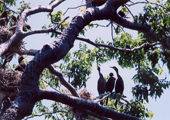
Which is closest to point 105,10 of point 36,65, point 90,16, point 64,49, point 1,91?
point 90,16

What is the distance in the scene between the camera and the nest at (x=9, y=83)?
4.95 meters

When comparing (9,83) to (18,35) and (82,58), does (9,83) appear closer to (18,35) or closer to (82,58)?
(18,35)

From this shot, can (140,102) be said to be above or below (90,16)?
below

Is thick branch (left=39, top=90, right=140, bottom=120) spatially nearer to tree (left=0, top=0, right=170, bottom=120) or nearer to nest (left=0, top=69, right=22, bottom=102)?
tree (left=0, top=0, right=170, bottom=120)

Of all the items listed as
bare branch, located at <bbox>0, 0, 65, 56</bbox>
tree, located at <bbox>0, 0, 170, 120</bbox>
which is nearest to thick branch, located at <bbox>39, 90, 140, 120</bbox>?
tree, located at <bbox>0, 0, 170, 120</bbox>

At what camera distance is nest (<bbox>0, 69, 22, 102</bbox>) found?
495cm

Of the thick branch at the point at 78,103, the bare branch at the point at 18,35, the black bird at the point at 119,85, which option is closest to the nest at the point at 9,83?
the bare branch at the point at 18,35

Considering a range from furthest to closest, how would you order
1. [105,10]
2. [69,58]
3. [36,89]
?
[69,58], [105,10], [36,89]

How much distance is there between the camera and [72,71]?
26.9ft

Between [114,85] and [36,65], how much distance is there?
5154 mm

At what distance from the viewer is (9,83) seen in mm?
5055

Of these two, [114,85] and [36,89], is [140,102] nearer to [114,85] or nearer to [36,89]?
[114,85]

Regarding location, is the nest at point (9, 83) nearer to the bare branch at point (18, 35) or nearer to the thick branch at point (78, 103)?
the bare branch at point (18, 35)

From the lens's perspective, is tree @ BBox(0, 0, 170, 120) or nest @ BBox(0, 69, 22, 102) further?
nest @ BBox(0, 69, 22, 102)
